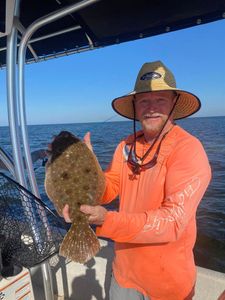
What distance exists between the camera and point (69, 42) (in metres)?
4.60

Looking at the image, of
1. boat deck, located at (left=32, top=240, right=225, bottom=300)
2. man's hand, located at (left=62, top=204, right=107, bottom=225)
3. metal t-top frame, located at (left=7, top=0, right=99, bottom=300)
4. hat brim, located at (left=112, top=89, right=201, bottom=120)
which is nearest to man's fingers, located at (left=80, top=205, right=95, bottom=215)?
man's hand, located at (left=62, top=204, right=107, bottom=225)

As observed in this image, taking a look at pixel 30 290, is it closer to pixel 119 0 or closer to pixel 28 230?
pixel 28 230

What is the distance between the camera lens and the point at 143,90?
2527 millimetres

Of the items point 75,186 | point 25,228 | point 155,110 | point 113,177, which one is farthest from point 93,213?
point 25,228

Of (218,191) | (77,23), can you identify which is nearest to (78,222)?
(77,23)

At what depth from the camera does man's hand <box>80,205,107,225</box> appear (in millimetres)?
2033

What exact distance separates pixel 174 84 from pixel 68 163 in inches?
42.5

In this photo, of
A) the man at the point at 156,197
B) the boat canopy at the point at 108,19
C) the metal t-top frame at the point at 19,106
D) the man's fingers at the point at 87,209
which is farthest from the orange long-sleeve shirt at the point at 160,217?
the boat canopy at the point at 108,19

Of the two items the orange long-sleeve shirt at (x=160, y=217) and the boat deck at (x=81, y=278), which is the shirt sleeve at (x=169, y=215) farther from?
the boat deck at (x=81, y=278)

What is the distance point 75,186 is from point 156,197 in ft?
2.00

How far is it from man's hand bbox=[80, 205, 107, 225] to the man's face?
0.82 meters

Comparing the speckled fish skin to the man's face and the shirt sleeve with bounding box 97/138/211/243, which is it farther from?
the man's face

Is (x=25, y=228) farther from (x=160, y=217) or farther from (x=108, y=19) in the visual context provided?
(x=108, y=19)

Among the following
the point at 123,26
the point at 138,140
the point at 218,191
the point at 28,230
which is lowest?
the point at 218,191
